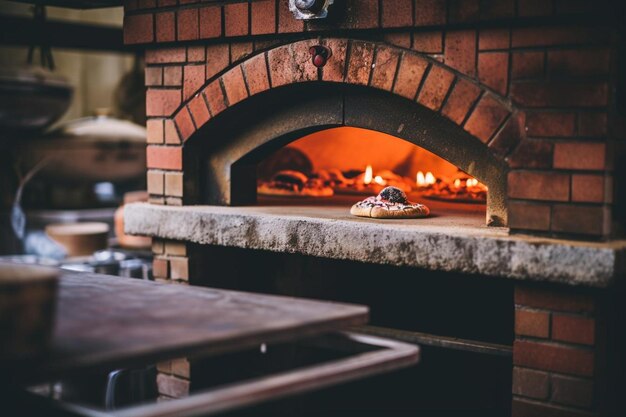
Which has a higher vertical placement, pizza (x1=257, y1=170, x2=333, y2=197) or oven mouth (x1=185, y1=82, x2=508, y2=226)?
oven mouth (x1=185, y1=82, x2=508, y2=226)

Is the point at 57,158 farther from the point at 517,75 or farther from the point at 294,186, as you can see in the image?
the point at 517,75

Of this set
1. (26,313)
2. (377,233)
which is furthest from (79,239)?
(26,313)

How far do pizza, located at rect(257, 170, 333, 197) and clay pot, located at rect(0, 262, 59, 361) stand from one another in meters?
2.24

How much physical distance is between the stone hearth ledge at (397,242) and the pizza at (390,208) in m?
0.05

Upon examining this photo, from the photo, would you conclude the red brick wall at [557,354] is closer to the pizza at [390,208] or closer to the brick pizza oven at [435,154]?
the brick pizza oven at [435,154]

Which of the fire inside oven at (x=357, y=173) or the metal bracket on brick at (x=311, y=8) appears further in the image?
the fire inside oven at (x=357, y=173)

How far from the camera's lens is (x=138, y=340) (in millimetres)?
1473

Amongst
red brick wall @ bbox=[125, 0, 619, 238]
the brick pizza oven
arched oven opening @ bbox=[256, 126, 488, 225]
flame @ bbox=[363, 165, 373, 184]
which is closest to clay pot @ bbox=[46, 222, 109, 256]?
arched oven opening @ bbox=[256, 126, 488, 225]

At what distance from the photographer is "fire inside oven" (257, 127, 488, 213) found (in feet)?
11.0

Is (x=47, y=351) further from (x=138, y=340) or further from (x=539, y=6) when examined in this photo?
(x=539, y=6)

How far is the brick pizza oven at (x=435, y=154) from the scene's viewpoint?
2.34 m

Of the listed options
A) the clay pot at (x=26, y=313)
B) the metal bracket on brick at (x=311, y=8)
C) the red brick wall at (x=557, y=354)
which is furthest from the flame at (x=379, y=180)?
the clay pot at (x=26, y=313)

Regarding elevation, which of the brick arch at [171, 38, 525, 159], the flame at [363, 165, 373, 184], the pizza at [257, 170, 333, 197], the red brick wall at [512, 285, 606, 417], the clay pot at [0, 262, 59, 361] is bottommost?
the red brick wall at [512, 285, 606, 417]

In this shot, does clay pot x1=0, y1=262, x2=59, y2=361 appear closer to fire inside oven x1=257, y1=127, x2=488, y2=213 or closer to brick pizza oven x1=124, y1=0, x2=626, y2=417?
brick pizza oven x1=124, y1=0, x2=626, y2=417
